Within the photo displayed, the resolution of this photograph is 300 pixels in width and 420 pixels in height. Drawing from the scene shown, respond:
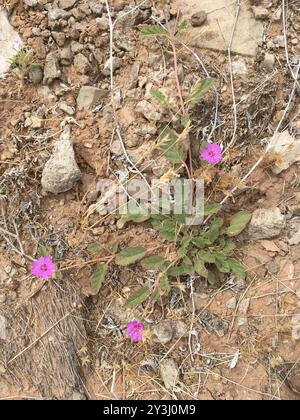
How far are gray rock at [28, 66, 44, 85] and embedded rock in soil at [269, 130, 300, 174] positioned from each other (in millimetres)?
1405

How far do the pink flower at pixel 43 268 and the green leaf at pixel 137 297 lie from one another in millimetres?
463

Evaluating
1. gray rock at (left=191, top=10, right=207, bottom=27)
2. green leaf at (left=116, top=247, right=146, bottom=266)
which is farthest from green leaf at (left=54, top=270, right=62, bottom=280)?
gray rock at (left=191, top=10, right=207, bottom=27)

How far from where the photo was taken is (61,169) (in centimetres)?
294

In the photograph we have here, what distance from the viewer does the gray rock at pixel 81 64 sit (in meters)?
3.12

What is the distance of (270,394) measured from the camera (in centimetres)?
287

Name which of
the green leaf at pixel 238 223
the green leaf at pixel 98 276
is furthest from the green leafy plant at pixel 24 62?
the green leaf at pixel 238 223

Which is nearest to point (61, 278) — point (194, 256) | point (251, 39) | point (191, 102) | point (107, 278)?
point (107, 278)

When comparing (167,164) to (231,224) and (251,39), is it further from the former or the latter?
(251,39)

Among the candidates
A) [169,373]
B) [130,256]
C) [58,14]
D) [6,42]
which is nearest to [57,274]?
[130,256]

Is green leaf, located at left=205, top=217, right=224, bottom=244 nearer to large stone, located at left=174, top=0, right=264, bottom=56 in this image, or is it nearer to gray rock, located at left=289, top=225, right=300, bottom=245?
gray rock, located at left=289, top=225, right=300, bottom=245

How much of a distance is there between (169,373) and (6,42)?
6.88 feet

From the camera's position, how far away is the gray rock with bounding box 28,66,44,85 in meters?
3.09

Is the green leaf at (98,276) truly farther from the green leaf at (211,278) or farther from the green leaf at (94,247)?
the green leaf at (211,278)

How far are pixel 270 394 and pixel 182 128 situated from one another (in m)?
1.53
